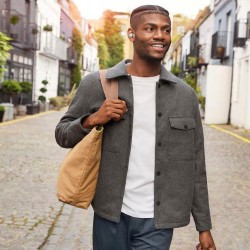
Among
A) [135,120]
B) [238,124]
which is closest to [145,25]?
[135,120]

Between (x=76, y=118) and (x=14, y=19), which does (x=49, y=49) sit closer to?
(x=14, y=19)

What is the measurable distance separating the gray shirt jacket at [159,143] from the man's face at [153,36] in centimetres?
12

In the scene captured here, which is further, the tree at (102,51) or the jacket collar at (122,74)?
the tree at (102,51)

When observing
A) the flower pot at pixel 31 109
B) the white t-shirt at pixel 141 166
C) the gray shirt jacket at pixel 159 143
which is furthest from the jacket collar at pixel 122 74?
the flower pot at pixel 31 109

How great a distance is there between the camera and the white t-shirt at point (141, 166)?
2246mm

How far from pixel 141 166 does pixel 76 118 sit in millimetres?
392

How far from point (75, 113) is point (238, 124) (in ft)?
62.1

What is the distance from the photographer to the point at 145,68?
229cm

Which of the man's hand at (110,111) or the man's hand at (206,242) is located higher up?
the man's hand at (110,111)

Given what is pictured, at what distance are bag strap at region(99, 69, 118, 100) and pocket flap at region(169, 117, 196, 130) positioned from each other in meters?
0.28

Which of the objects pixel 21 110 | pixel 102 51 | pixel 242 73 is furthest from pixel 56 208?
pixel 102 51

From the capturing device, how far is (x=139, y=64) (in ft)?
7.50

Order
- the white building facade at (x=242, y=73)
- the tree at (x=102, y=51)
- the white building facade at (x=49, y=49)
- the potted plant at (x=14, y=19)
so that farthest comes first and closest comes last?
the tree at (x=102, y=51), the white building facade at (x=49, y=49), the potted plant at (x=14, y=19), the white building facade at (x=242, y=73)

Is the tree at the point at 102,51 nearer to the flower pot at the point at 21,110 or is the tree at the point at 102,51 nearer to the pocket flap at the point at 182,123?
the flower pot at the point at 21,110
